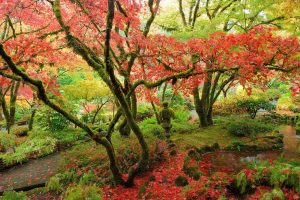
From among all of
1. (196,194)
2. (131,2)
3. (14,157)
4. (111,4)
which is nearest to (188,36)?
(131,2)

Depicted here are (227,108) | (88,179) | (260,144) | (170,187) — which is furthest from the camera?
(227,108)

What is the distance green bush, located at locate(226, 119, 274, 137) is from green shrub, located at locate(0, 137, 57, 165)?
8.53 metres

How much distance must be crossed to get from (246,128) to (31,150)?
32.4 ft

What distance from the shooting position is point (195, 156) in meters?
9.04

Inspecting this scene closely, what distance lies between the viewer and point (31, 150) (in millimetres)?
10156

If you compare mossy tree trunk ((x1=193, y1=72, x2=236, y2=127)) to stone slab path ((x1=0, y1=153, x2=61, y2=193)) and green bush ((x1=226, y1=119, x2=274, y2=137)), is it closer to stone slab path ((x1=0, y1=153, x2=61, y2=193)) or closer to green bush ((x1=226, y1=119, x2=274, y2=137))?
green bush ((x1=226, y1=119, x2=274, y2=137))

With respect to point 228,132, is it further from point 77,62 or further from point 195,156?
point 77,62

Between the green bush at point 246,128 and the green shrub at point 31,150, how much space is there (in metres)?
8.53

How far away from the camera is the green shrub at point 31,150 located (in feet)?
32.3

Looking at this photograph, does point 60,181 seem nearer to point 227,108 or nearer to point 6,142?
point 6,142

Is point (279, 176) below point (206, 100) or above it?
below

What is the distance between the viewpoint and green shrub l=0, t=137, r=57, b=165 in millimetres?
9836

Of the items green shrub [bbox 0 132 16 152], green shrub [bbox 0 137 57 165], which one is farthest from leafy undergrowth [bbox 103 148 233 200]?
green shrub [bbox 0 132 16 152]

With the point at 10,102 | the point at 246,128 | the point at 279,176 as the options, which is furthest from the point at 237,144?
the point at 10,102
